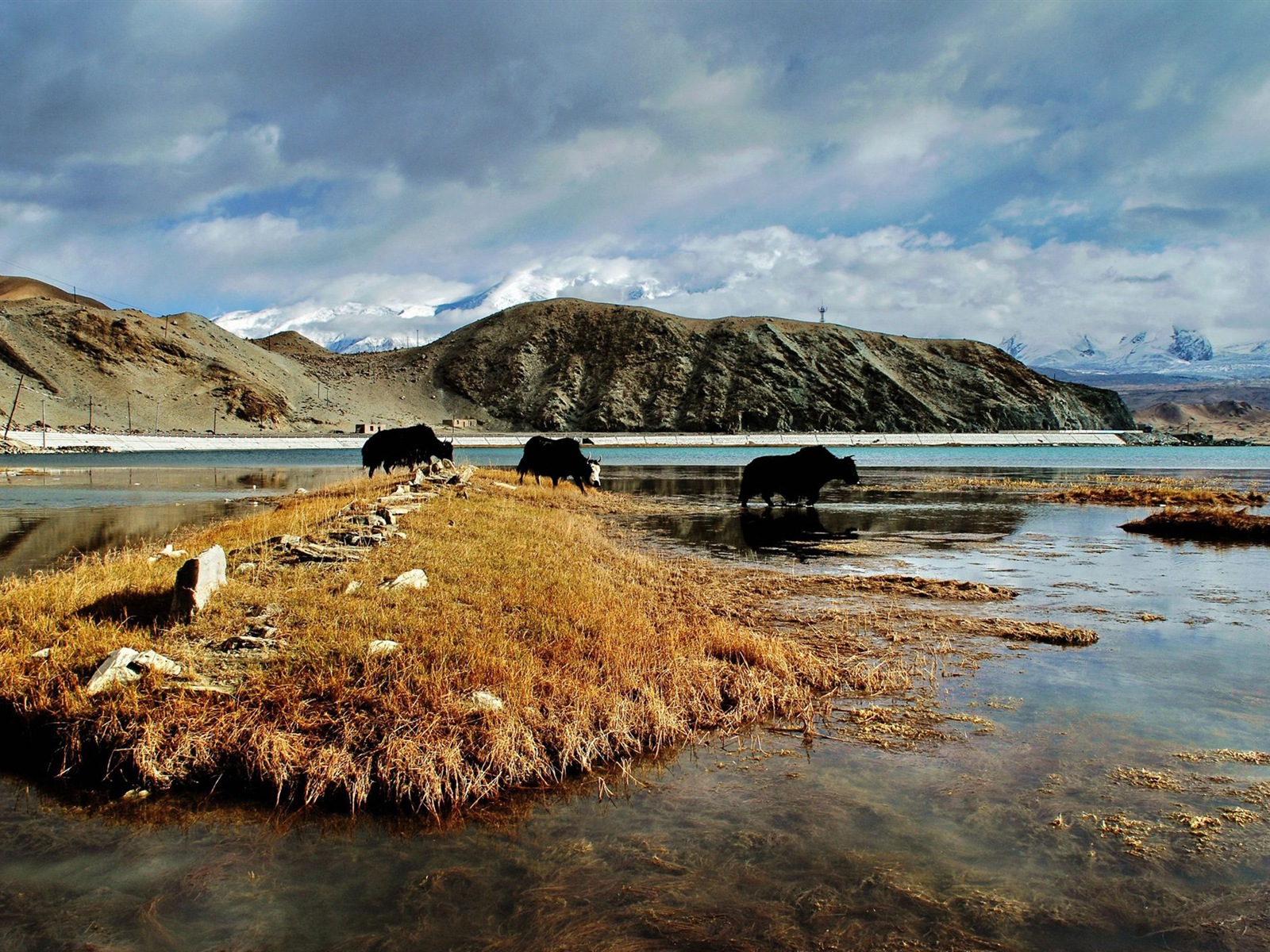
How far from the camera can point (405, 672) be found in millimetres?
7422

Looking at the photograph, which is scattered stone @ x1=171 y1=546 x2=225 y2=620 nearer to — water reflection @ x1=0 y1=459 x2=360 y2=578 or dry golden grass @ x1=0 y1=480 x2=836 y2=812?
dry golden grass @ x1=0 y1=480 x2=836 y2=812

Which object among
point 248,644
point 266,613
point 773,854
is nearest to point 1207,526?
point 773,854

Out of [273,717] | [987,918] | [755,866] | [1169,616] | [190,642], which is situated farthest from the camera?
[1169,616]

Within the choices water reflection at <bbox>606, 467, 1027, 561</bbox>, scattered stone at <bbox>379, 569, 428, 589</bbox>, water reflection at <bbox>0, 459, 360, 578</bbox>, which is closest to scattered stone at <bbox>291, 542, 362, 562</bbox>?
scattered stone at <bbox>379, 569, 428, 589</bbox>

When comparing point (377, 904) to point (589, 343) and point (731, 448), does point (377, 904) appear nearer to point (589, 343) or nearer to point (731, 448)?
point (731, 448)

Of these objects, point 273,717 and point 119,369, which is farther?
point 119,369

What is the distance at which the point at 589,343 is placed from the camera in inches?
7003

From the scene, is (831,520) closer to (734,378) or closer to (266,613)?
(266,613)

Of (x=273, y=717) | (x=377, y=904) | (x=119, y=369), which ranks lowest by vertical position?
(x=377, y=904)

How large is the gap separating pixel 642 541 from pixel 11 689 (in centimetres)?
1432

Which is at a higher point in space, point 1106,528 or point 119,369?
point 119,369

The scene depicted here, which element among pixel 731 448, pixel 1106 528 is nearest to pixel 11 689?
pixel 1106 528

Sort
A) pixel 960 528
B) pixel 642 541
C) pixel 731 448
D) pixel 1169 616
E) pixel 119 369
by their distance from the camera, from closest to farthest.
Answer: pixel 1169 616 < pixel 642 541 < pixel 960 528 < pixel 731 448 < pixel 119 369

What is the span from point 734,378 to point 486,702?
520ft
